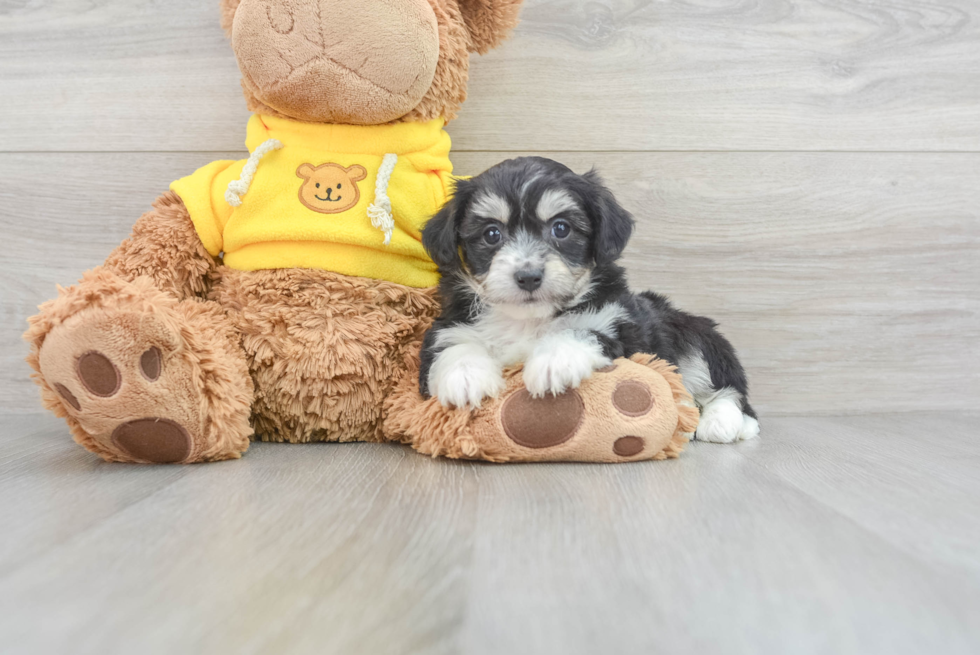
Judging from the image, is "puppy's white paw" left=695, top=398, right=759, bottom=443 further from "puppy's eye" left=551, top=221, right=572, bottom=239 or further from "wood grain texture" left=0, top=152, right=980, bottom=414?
"puppy's eye" left=551, top=221, right=572, bottom=239

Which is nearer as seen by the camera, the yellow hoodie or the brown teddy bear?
the brown teddy bear

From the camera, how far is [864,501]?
1364 mm

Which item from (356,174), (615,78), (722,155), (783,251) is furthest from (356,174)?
(783,251)

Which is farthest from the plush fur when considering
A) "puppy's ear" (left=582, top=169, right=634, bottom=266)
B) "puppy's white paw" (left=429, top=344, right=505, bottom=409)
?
"puppy's ear" (left=582, top=169, right=634, bottom=266)

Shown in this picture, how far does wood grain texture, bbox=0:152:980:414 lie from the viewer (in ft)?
8.04

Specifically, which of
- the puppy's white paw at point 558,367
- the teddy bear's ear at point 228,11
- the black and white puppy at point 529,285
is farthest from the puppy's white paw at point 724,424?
the teddy bear's ear at point 228,11

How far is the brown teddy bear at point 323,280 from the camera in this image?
160 centimetres

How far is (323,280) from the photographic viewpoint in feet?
6.20

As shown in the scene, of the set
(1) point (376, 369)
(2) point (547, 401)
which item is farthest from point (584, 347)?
(1) point (376, 369)

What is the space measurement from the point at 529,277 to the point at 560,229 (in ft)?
0.67

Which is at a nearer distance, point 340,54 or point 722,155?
point 340,54

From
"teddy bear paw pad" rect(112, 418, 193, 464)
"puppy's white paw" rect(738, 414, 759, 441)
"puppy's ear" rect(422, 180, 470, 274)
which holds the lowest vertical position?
"teddy bear paw pad" rect(112, 418, 193, 464)

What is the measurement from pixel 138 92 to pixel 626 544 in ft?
7.60

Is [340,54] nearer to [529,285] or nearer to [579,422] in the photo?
[529,285]
